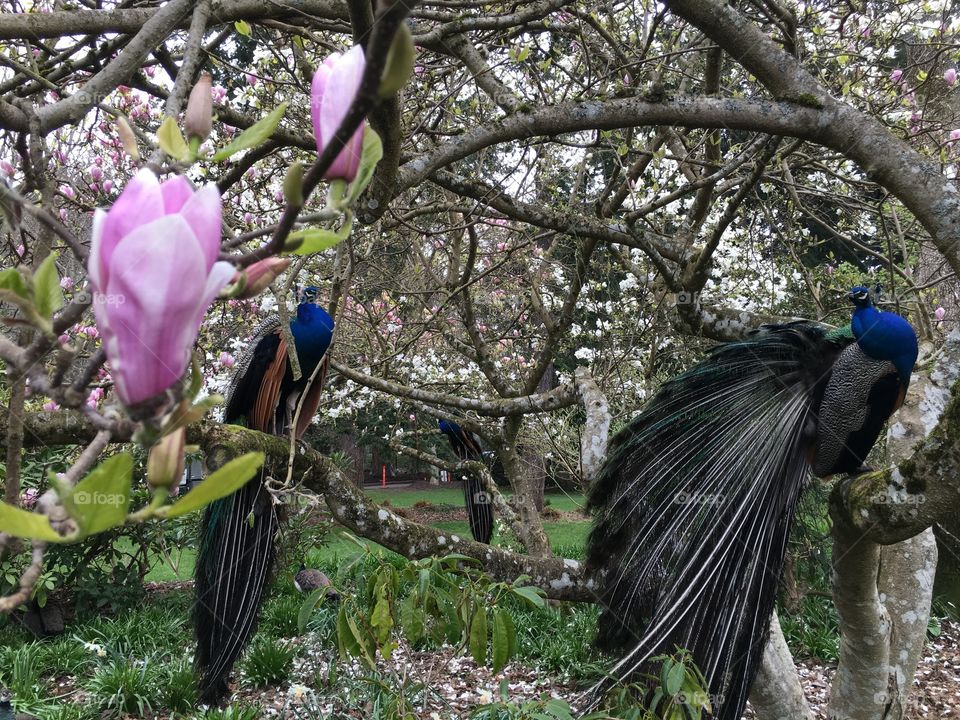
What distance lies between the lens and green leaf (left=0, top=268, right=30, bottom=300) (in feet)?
1.10

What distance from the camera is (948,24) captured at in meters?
3.67

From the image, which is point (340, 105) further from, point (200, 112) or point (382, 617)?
point (382, 617)

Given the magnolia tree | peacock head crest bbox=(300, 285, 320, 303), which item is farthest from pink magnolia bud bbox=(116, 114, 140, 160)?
peacock head crest bbox=(300, 285, 320, 303)

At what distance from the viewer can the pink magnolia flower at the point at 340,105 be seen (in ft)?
1.24

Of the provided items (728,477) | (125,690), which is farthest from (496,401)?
(125,690)

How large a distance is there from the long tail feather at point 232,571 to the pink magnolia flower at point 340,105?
2.59 metres

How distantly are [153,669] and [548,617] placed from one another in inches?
104

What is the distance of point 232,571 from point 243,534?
0.16m

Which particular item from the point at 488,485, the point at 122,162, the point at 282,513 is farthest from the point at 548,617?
the point at 122,162

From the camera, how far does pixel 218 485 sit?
0.31 m

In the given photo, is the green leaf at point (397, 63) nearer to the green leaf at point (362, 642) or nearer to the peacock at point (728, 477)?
the green leaf at point (362, 642)

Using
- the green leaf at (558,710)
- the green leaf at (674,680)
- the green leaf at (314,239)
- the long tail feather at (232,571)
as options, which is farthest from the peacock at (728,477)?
the green leaf at (314,239)

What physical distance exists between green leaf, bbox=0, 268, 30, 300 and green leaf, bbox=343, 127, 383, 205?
16 cm

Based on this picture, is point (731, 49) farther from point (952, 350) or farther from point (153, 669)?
point (153, 669)
